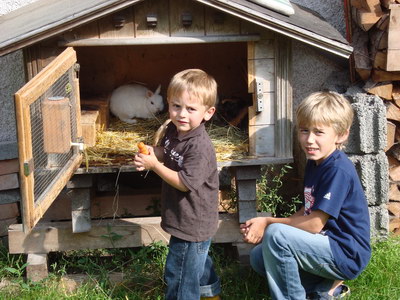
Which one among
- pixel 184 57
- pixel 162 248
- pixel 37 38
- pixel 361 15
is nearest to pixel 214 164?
pixel 162 248

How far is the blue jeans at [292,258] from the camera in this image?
361 centimetres

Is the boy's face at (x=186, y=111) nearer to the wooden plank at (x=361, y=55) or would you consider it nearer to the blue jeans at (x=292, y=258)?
the blue jeans at (x=292, y=258)

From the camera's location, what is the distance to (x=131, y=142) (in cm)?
473

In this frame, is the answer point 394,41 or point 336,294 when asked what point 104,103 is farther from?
point 336,294

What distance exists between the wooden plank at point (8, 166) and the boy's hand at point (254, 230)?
212 cm

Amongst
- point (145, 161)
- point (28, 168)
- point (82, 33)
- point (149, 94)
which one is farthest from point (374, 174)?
point (28, 168)

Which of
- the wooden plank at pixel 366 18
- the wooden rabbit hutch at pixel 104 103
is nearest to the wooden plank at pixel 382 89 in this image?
the wooden plank at pixel 366 18

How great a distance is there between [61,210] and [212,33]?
74.9 inches

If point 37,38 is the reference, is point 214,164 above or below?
below

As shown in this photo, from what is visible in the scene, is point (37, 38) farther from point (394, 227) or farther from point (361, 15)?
point (394, 227)

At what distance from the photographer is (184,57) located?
5.58 m

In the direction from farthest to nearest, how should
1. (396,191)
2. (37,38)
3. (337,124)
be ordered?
1. (396,191)
2. (37,38)
3. (337,124)

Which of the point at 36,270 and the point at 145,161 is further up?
the point at 145,161

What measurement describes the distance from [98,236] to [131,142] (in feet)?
2.37
